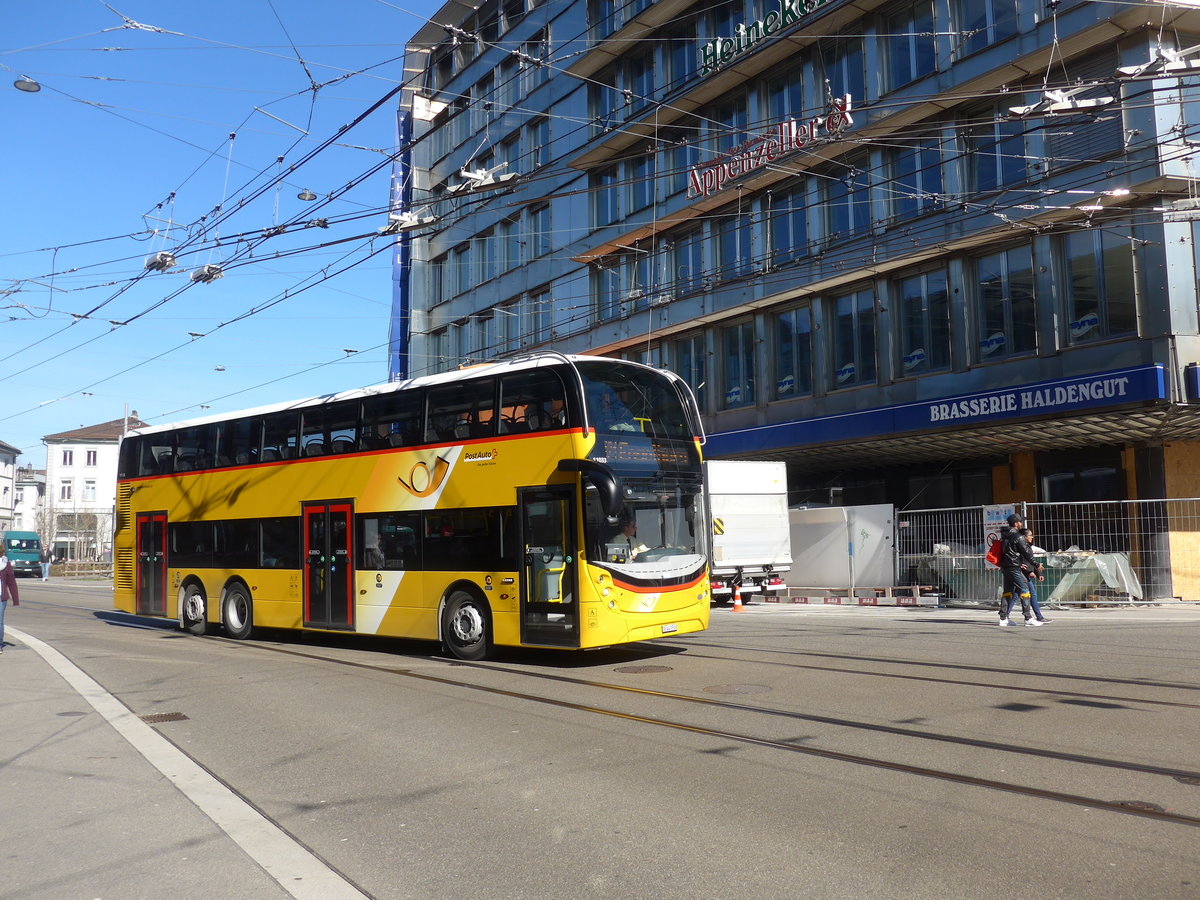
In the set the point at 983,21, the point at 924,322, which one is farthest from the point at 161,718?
the point at 983,21

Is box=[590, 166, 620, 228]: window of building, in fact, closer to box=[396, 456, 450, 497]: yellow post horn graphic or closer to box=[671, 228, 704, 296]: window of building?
box=[671, 228, 704, 296]: window of building

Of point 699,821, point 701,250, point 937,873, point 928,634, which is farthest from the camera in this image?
point 701,250

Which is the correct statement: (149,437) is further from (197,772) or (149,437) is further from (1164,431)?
(1164,431)

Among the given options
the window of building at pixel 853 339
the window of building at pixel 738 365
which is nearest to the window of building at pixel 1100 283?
the window of building at pixel 853 339

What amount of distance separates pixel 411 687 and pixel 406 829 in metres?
5.50

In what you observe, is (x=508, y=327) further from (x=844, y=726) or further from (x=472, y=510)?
(x=844, y=726)

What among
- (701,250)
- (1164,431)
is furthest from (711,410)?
(1164,431)

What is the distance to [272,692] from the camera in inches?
436

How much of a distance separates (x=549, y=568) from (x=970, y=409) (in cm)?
1375

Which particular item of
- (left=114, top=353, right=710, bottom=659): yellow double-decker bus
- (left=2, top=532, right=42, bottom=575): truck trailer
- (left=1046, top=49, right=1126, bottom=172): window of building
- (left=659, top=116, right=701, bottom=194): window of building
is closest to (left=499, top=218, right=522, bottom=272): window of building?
(left=659, top=116, right=701, bottom=194): window of building

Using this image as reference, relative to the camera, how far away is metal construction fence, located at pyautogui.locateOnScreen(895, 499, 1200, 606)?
19.4m

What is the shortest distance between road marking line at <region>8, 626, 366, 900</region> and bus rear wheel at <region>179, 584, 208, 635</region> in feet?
28.2

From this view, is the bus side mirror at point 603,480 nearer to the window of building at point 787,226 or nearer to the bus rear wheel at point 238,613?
the bus rear wheel at point 238,613

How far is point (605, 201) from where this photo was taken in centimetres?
3641
